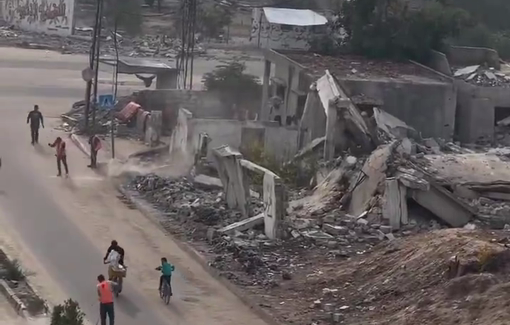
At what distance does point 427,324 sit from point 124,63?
857 inches

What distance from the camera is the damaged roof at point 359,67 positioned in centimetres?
2989

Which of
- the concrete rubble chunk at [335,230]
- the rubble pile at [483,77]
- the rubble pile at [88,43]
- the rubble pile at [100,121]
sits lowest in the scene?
the concrete rubble chunk at [335,230]

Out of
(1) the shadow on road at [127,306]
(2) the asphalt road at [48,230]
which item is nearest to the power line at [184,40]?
(2) the asphalt road at [48,230]

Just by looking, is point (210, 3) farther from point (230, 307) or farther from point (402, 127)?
point (230, 307)

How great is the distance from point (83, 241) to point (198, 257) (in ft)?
7.12

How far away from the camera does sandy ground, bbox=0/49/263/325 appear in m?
16.7

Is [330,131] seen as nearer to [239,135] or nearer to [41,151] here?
[239,135]

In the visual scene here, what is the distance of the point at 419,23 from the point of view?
110 feet

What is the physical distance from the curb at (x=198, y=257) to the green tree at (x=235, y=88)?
1142 cm

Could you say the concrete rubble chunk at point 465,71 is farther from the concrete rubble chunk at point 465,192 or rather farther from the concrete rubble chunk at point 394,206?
the concrete rubble chunk at point 394,206

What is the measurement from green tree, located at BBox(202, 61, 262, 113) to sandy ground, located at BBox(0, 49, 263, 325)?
703 cm

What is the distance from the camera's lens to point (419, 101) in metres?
28.8

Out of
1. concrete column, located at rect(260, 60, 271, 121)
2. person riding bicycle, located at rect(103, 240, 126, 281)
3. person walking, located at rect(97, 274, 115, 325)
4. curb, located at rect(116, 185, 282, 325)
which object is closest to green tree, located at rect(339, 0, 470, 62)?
concrete column, located at rect(260, 60, 271, 121)

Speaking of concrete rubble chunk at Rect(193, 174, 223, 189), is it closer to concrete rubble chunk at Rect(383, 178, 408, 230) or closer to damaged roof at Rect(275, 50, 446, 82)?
concrete rubble chunk at Rect(383, 178, 408, 230)
